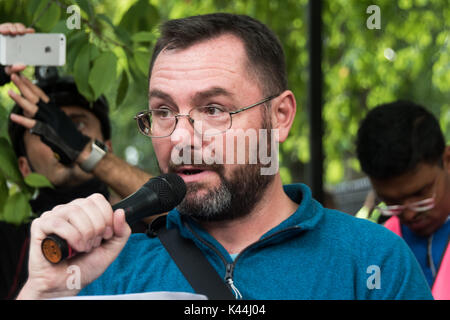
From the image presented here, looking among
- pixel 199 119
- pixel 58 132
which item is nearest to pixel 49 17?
pixel 58 132

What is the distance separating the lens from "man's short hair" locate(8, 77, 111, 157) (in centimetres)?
280

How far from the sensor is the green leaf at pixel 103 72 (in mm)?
2350

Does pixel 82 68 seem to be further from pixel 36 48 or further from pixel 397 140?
pixel 397 140

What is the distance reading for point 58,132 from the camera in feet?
8.89

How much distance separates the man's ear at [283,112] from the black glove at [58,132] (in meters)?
1.12

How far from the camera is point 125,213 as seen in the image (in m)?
1.35

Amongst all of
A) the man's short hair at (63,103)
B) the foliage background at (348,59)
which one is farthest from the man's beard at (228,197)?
the foliage background at (348,59)

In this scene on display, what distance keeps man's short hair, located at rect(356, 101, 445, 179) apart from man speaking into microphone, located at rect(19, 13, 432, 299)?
1.12 meters

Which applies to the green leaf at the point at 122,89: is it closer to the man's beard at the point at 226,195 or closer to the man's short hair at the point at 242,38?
the man's short hair at the point at 242,38

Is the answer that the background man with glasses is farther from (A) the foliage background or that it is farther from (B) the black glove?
(A) the foliage background

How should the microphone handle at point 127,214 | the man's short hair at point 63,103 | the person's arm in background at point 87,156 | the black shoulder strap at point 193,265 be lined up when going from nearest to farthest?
the microphone handle at point 127,214, the black shoulder strap at point 193,265, the person's arm in background at point 87,156, the man's short hair at point 63,103

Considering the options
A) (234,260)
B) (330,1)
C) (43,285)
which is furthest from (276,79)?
(330,1)

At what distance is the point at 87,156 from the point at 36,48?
24.0 inches

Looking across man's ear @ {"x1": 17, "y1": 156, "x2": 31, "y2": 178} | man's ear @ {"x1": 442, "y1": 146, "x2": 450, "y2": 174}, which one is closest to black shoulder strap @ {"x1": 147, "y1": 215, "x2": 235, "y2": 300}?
man's ear @ {"x1": 17, "y1": 156, "x2": 31, "y2": 178}
